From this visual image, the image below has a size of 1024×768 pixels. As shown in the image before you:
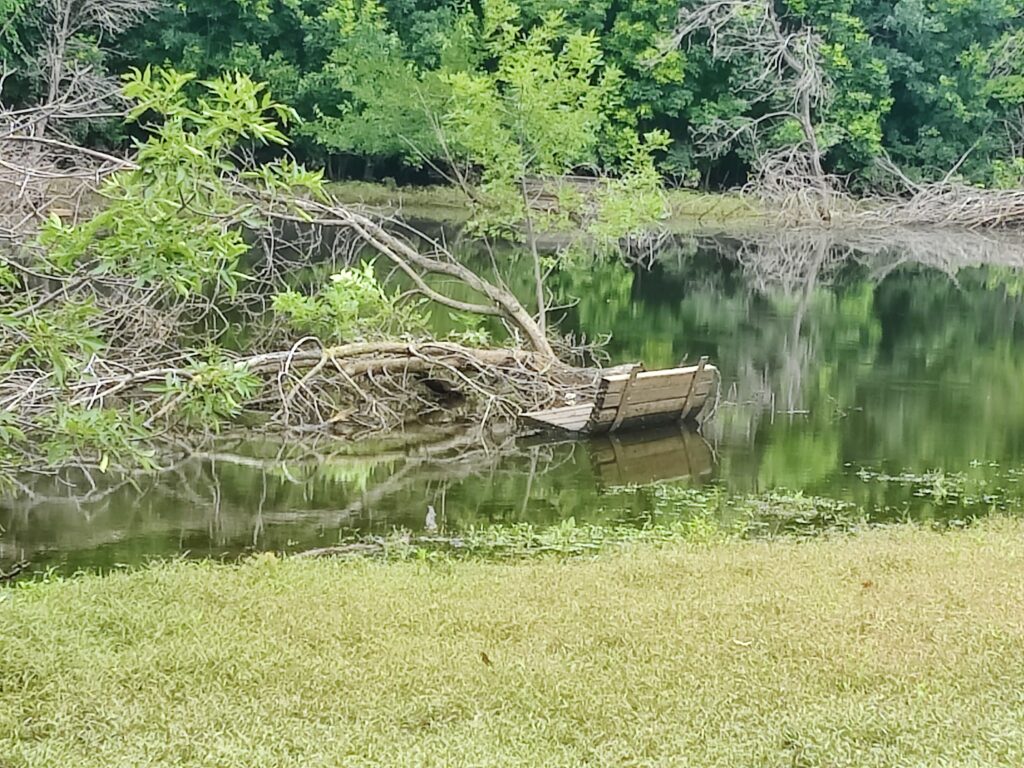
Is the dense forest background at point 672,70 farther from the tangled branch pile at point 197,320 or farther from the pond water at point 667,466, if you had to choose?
the pond water at point 667,466

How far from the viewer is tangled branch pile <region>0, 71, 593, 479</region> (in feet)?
18.2

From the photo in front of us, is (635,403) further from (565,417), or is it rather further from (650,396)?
(565,417)

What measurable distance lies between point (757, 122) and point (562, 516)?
A: 38322 millimetres

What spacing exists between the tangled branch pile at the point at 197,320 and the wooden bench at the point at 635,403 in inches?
28.7

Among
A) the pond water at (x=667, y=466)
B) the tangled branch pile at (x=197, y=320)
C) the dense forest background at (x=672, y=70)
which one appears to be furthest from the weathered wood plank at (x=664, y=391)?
the dense forest background at (x=672, y=70)

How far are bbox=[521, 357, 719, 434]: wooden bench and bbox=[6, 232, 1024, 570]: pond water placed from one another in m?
0.29

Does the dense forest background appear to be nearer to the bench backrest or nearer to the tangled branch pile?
the tangled branch pile

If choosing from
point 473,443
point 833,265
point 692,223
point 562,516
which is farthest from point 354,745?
point 692,223

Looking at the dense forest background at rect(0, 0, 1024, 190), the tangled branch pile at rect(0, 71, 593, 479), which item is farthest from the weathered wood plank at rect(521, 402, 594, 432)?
the dense forest background at rect(0, 0, 1024, 190)

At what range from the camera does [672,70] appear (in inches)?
1896

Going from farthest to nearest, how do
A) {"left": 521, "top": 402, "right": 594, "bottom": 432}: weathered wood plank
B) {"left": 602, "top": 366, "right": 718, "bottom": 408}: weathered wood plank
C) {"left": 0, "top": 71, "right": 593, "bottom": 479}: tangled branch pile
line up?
{"left": 521, "top": 402, "right": 594, "bottom": 432}: weathered wood plank, {"left": 602, "top": 366, "right": 718, "bottom": 408}: weathered wood plank, {"left": 0, "top": 71, "right": 593, "bottom": 479}: tangled branch pile

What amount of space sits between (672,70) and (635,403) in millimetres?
35589

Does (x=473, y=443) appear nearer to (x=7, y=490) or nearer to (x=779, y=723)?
(x=7, y=490)

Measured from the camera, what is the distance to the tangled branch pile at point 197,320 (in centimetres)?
556
